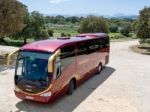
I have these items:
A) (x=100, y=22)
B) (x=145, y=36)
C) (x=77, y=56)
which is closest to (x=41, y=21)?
(x=100, y=22)

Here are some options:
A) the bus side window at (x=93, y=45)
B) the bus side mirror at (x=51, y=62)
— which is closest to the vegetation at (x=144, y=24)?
the bus side window at (x=93, y=45)

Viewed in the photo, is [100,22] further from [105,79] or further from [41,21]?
[105,79]

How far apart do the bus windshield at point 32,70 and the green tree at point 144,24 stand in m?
26.3

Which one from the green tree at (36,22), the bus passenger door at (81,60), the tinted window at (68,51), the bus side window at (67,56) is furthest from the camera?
the green tree at (36,22)

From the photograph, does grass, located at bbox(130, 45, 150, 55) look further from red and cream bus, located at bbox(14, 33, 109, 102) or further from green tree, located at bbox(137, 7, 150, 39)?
red and cream bus, located at bbox(14, 33, 109, 102)

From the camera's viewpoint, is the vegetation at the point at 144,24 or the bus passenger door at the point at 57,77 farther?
the vegetation at the point at 144,24

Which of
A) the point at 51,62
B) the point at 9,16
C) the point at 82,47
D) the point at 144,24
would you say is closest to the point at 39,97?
the point at 51,62

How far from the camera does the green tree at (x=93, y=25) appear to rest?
48.1 meters

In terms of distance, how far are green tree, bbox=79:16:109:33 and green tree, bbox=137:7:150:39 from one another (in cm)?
1221

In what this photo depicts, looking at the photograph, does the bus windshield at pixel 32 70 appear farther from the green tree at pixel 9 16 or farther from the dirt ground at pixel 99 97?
the green tree at pixel 9 16

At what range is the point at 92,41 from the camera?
17.0 metres

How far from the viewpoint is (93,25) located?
4800cm

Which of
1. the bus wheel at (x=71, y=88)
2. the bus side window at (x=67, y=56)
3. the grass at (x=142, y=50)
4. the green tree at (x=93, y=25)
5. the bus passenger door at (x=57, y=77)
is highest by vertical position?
the green tree at (x=93, y=25)

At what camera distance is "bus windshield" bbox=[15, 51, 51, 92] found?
1102 cm
